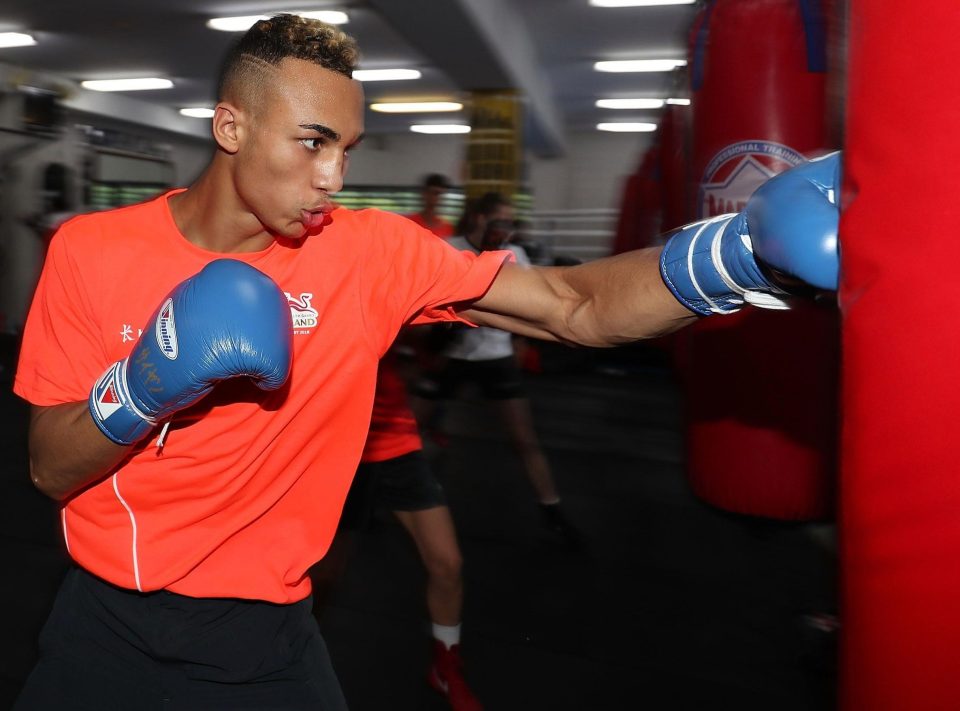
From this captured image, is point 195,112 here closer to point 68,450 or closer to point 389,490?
point 389,490

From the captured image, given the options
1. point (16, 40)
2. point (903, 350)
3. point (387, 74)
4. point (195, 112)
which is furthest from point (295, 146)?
point (195, 112)

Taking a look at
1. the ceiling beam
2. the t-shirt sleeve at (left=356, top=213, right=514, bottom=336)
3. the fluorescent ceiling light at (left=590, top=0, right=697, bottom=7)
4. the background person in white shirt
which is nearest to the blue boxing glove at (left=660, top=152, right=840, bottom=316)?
the t-shirt sleeve at (left=356, top=213, right=514, bottom=336)

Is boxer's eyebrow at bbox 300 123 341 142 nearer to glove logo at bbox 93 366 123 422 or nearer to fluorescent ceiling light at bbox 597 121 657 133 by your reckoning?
glove logo at bbox 93 366 123 422

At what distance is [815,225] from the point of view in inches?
35.2

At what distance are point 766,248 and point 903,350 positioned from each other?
28cm

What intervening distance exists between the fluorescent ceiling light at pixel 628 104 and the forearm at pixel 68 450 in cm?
1048

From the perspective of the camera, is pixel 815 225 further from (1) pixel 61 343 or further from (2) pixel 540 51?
(2) pixel 540 51

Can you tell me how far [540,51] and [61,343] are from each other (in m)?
8.22

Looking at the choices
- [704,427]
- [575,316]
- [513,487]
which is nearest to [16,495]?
[513,487]

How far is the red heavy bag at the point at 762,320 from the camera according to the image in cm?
292

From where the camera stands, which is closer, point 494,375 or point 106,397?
point 106,397

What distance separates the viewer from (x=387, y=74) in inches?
376

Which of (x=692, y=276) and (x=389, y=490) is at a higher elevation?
(x=692, y=276)

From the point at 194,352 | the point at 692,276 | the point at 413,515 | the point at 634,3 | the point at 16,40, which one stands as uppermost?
the point at 16,40
